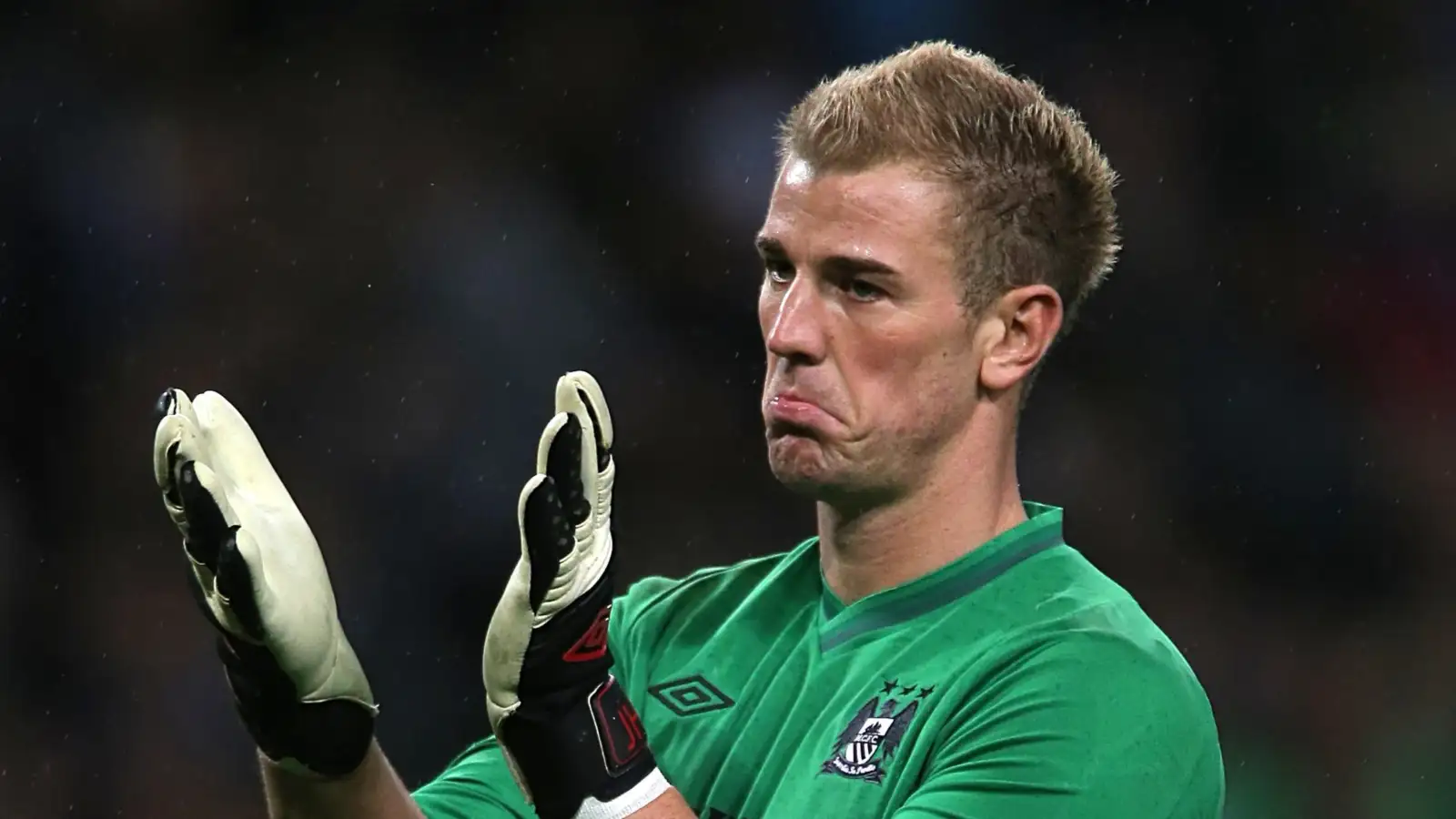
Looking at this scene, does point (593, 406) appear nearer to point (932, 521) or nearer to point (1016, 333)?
point (932, 521)

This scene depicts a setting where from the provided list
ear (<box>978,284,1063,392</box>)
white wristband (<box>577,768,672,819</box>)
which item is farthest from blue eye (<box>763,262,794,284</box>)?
white wristband (<box>577,768,672,819</box>)

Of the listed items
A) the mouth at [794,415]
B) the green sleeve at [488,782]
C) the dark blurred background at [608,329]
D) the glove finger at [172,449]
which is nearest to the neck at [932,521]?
the mouth at [794,415]

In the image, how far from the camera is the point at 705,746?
7.79ft

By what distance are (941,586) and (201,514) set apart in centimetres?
95

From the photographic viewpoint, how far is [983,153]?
236 cm

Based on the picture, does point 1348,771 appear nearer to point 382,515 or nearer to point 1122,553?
point 1122,553

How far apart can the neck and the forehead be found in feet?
0.89

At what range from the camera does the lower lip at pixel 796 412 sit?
2299mm

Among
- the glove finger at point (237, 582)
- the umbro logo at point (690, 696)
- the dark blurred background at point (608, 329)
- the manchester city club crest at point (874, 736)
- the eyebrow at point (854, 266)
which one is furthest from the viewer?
the dark blurred background at point (608, 329)

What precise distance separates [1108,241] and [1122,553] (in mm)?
2305

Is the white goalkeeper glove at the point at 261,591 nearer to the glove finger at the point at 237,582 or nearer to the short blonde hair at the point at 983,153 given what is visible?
the glove finger at the point at 237,582

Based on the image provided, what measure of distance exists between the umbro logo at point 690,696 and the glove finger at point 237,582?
0.72m

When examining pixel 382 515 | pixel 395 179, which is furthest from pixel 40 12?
pixel 382 515

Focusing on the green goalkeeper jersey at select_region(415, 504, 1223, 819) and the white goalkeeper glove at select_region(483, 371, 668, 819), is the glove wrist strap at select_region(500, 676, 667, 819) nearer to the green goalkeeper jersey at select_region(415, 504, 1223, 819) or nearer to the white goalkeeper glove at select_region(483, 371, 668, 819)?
the white goalkeeper glove at select_region(483, 371, 668, 819)
